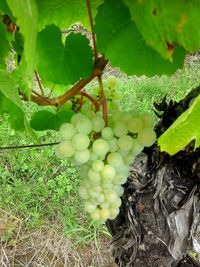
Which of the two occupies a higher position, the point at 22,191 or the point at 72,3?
the point at 72,3

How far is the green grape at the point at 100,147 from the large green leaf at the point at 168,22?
0.23 metres

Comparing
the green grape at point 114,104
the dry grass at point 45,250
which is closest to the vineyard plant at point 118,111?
the green grape at point 114,104

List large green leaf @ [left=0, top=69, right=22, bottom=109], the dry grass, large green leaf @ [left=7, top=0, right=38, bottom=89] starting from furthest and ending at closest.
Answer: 1. the dry grass
2. large green leaf @ [left=0, top=69, right=22, bottom=109]
3. large green leaf @ [left=7, top=0, right=38, bottom=89]

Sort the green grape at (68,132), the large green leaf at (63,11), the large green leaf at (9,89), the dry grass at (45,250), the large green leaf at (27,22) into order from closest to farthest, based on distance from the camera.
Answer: the large green leaf at (27,22)
the large green leaf at (9,89)
the green grape at (68,132)
the large green leaf at (63,11)
the dry grass at (45,250)

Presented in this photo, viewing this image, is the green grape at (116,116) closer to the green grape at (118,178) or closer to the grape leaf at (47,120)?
the green grape at (118,178)

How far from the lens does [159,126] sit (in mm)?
996

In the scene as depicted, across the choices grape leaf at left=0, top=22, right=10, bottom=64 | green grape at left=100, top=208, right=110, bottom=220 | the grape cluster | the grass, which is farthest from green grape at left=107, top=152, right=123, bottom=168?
the grass

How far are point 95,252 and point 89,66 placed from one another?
6.10 feet

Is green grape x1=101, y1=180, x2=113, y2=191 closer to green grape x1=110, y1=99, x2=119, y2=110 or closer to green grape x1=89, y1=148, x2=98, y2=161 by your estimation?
green grape x1=89, y1=148, x2=98, y2=161

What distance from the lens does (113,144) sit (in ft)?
2.31

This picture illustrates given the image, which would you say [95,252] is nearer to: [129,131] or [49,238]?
[49,238]

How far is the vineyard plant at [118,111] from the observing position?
0.47m

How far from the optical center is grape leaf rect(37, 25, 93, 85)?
2.62 feet

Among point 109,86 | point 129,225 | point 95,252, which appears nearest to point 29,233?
point 95,252
